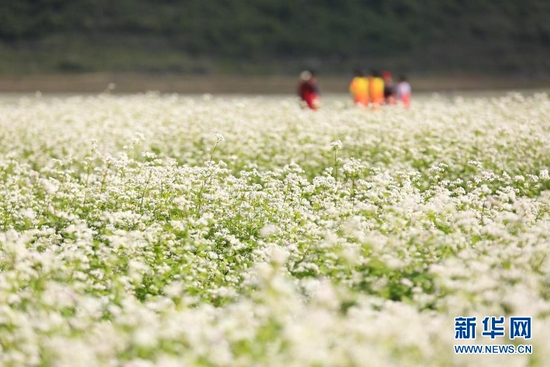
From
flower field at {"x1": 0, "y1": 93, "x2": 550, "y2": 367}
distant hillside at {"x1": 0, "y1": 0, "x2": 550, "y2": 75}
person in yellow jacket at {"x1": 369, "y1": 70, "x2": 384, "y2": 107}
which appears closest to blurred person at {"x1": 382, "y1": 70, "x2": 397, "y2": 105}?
person in yellow jacket at {"x1": 369, "y1": 70, "x2": 384, "y2": 107}

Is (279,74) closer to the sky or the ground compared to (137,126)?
closer to the sky

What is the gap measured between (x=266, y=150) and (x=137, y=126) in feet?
10.0

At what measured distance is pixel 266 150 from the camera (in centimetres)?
1359

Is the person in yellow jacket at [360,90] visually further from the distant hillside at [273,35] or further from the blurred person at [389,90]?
the distant hillside at [273,35]

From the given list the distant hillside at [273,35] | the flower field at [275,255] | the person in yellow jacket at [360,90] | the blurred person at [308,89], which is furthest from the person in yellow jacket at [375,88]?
the distant hillside at [273,35]

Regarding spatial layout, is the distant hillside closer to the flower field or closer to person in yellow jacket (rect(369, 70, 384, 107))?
person in yellow jacket (rect(369, 70, 384, 107))

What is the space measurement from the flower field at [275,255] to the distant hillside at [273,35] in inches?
2302

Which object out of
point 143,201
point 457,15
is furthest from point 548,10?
point 143,201

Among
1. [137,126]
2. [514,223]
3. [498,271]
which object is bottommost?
Answer: [498,271]

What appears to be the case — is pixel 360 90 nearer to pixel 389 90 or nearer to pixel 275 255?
pixel 389 90

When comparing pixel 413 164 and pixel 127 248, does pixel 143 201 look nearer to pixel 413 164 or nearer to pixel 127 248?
pixel 127 248

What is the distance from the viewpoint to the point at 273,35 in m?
79.9

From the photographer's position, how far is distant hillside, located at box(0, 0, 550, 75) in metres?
73.2

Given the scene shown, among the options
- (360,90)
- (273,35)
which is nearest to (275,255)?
(360,90)
